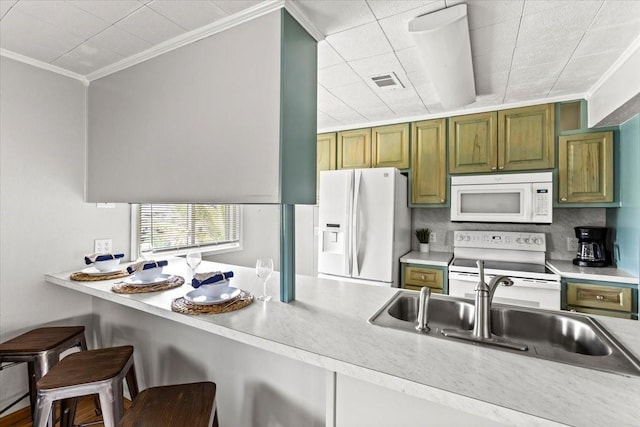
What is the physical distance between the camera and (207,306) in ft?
4.50

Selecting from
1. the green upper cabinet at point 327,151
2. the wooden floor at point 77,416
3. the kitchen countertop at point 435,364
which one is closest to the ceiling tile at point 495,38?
the kitchen countertop at point 435,364

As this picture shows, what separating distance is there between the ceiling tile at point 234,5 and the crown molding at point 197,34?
0.02 meters

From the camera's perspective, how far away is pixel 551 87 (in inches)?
93.3

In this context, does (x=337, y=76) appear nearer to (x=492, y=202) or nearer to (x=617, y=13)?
(x=617, y=13)

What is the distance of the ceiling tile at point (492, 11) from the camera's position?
4.58 feet

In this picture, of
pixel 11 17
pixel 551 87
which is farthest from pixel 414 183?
pixel 11 17

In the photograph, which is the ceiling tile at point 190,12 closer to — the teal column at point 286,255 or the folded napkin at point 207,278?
the teal column at point 286,255

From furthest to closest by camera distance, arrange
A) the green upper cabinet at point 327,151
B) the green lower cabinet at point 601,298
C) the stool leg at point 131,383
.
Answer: the green upper cabinet at point 327,151 < the green lower cabinet at point 601,298 < the stool leg at point 131,383

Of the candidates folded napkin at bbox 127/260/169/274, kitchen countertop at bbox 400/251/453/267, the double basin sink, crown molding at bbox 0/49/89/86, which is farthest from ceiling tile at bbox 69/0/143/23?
kitchen countertop at bbox 400/251/453/267

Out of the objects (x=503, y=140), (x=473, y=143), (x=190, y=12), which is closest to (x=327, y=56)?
(x=190, y=12)

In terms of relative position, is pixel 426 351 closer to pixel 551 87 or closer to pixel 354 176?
pixel 354 176

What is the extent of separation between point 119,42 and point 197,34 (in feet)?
1.69

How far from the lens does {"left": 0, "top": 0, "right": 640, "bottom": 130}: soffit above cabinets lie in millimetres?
1422

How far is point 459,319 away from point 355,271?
1510 millimetres
